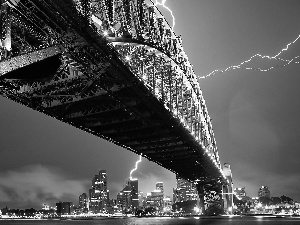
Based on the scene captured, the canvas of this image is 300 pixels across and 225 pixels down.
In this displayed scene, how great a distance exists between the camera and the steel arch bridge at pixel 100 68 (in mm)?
15406

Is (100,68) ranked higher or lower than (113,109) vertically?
higher

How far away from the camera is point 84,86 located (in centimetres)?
2516

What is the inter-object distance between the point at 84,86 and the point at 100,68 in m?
3.91

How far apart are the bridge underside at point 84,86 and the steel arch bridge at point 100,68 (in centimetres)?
4

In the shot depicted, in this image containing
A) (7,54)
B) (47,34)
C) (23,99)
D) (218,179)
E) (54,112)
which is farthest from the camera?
(218,179)

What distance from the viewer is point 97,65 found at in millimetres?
21297

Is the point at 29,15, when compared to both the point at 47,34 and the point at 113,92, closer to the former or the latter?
the point at 47,34

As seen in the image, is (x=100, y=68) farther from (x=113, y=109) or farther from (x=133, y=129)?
(x=133, y=129)

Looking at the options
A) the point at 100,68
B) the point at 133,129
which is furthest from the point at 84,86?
the point at 133,129

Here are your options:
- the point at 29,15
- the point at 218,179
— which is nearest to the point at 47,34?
the point at 29,15

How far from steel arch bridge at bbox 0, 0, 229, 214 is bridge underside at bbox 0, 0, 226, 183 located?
36 mm

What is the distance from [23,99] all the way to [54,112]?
3665mm

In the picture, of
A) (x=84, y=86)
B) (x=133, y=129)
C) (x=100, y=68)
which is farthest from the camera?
(x=133, y=129)

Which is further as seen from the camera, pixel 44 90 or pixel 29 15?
pixel 44 90
